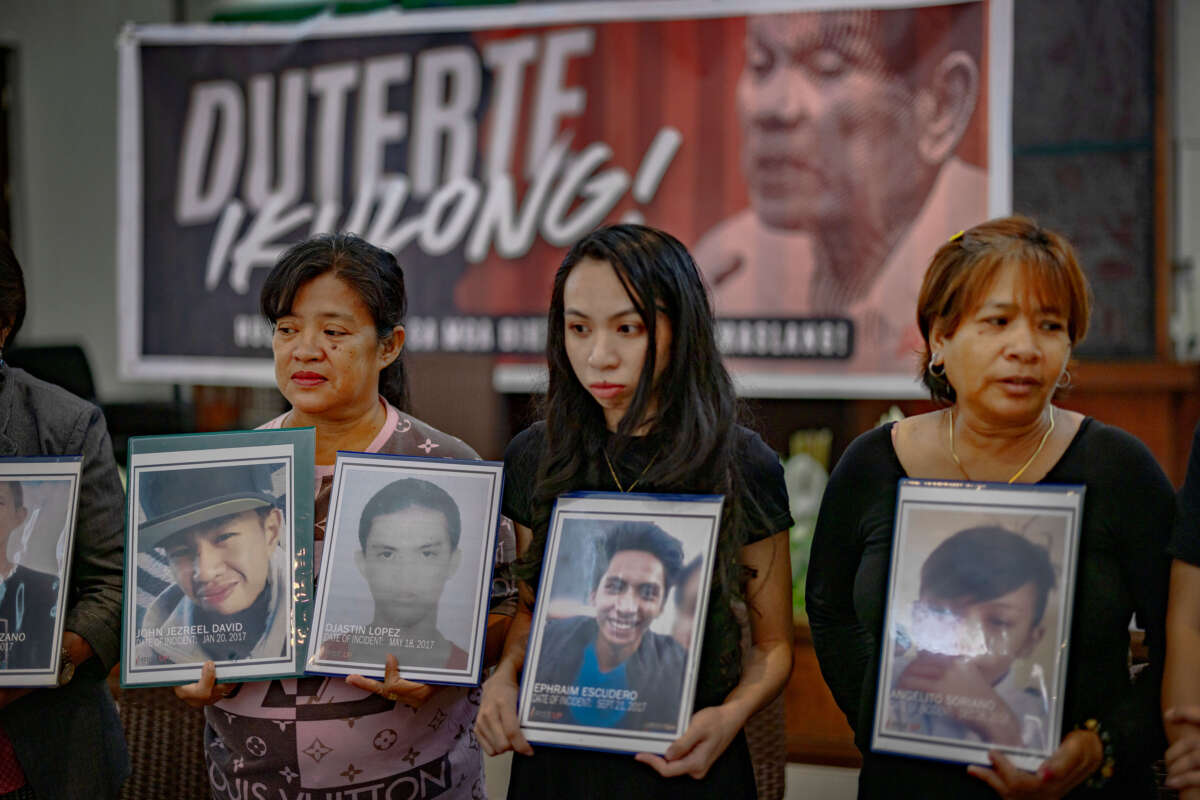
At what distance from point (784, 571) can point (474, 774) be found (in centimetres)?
59

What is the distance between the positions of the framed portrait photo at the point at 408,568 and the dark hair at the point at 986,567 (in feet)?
1.84

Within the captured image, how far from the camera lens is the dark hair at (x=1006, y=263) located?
1.29 meters

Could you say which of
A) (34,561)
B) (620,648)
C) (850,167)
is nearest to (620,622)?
(620,648)

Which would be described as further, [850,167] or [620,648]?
[850,167]

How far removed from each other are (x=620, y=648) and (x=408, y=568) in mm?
320

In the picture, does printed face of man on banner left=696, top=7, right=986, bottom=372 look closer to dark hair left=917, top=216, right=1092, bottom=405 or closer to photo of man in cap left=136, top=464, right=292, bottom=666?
dark hair left=917, top=216, right=1092, bottom=405

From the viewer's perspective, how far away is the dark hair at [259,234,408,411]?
158 cm

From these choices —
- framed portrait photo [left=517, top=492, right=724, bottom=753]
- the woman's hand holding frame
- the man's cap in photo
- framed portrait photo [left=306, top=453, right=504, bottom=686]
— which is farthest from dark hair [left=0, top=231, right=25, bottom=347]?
framed portrait photo [left=517, top=492, right=724, bottom=753]

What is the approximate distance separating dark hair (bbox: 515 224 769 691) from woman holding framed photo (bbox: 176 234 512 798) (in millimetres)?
194

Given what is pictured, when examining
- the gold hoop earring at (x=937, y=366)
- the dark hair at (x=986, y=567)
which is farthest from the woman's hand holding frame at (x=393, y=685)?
the gold hoop earring at (x=937, y=366)

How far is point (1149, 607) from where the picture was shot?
1.29 metres

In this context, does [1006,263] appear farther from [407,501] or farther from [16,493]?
[16,493]

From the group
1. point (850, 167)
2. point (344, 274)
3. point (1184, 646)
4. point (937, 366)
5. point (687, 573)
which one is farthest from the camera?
point (850, 167)

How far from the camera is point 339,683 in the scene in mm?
A: 1539
